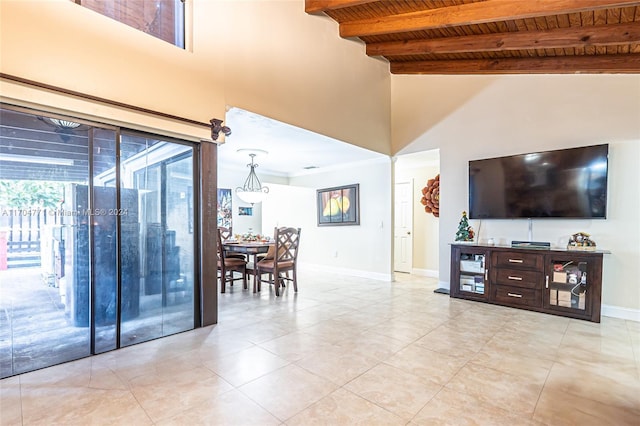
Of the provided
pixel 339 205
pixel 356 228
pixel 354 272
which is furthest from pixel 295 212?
pixel 354 272

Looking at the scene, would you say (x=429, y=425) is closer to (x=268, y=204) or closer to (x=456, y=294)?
(x=456, y=294)

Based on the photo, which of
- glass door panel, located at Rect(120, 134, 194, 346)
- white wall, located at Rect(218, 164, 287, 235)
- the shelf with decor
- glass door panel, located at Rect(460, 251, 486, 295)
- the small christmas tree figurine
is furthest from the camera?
white wall, located at Rect(218, 164, 287, 235)

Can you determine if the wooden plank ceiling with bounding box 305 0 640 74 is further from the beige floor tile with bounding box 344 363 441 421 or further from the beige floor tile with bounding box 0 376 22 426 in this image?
the beige floor tile with bounding box 0 376 22 426

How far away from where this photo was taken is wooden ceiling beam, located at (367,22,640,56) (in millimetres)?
3178

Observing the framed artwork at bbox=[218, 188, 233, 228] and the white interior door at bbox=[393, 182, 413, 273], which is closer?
the white interior door at bbox=[393, 182, 413, 273]

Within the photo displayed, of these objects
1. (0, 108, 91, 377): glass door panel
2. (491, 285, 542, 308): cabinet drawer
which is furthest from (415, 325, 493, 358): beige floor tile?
(0, 108, 91, 377): glass door panel

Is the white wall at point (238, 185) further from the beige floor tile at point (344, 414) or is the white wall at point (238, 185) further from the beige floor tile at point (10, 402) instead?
the beige floor tile at point (344, 414)

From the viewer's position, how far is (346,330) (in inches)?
121

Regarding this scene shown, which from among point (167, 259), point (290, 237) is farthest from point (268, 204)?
point (167, 259)

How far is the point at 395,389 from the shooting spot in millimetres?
1994

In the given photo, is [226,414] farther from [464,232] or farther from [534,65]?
[534,65]

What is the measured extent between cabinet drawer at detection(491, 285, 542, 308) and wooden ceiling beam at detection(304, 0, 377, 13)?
12.8ft

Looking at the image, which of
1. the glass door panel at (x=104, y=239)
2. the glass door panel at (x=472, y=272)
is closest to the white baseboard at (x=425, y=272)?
the glass door panel at (x=472, y=272)

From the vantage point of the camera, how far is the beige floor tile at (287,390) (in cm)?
181
